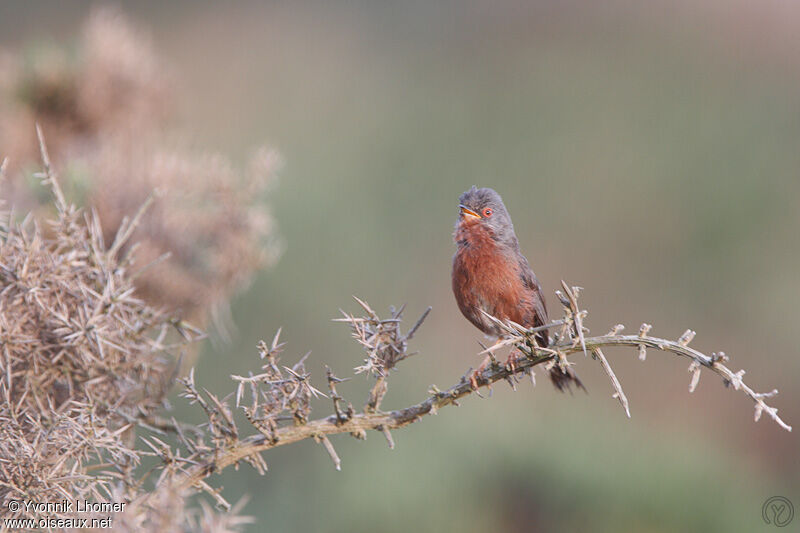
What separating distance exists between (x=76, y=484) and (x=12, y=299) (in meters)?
0.50

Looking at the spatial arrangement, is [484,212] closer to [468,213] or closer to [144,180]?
Result: [468,213]

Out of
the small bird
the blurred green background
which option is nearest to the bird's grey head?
the small bird

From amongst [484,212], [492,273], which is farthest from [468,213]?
[492,273]

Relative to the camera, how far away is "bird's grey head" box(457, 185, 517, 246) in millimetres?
2629

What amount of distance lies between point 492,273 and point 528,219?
7.21 meters

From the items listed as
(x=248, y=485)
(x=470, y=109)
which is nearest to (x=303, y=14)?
(x=470, y=109)

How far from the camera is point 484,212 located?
8.62 feet

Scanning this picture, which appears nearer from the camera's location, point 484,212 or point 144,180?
point 484,212

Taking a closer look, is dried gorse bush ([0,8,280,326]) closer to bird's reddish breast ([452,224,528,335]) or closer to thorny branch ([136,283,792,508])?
bird's reddish breast ([452,224,528,335])

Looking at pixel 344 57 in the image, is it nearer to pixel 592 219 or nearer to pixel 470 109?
pixel 470 109

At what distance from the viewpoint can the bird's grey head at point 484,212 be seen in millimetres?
2629

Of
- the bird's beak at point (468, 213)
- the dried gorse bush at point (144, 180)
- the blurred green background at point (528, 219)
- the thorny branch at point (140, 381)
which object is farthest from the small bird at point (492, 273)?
the blurred green background at point (528, 219)

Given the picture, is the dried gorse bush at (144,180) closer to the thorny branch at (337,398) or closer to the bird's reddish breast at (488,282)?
the bird's reddish breast at (488,282)

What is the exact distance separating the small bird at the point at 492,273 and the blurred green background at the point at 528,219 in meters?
2.98
